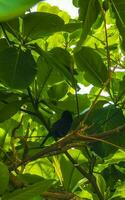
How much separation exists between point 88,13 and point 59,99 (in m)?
0.44

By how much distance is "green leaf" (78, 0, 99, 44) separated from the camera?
59cm

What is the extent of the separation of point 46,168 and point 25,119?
0.19 meters

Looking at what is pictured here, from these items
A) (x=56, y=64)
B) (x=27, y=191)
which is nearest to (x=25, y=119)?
(x=56, y=64)

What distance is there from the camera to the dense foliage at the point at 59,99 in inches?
27.0

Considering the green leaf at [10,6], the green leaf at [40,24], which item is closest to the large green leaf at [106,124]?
the green leaf at [40,24]

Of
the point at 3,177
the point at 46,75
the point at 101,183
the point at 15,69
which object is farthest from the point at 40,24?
the point at 101,183

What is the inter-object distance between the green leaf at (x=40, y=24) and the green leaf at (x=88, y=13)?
0.20 ft

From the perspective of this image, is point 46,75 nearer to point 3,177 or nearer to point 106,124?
point 106,124

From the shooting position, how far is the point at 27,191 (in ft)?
1.73

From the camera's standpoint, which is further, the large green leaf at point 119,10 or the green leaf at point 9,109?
the green leaf at point 9,109

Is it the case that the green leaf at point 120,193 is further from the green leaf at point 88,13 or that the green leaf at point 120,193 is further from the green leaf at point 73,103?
the green leaf at point 88,13

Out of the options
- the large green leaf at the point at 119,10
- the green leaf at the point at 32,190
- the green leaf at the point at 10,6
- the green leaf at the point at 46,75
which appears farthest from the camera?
the green leaf at the point at 46,75

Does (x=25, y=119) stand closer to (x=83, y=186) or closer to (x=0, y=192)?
(x=83, y=186)

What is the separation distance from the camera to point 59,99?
0.99 meters
